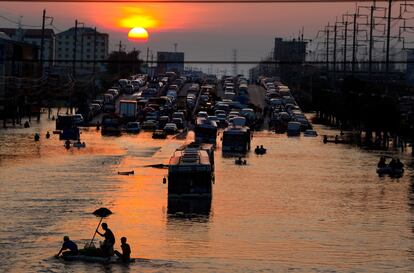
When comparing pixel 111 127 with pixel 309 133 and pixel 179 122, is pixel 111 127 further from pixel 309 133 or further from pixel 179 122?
pixel 309 133

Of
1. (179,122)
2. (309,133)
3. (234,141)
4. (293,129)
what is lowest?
(234,141)

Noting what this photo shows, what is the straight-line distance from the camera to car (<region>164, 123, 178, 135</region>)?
270 feet

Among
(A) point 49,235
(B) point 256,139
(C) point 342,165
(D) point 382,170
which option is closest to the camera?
(A) point 49,235

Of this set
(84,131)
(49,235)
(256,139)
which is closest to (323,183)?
(49,235)

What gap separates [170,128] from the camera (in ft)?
273

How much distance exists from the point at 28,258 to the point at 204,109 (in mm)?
69283

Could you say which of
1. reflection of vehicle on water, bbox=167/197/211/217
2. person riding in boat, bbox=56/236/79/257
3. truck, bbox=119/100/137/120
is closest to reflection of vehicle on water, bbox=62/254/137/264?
person riding in boat, bbox=56/236/79/257

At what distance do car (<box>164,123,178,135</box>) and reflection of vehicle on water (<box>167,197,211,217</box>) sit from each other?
1542 inches

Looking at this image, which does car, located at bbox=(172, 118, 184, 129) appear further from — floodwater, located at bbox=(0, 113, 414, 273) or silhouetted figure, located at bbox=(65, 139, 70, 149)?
floodwater, located at bbox=(0, 113, 414, 273)

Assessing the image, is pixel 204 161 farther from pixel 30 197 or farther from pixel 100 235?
pixel 100 235

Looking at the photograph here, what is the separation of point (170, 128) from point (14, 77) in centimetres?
2627

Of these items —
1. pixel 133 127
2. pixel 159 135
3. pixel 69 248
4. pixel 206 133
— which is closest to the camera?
pixel 69 248

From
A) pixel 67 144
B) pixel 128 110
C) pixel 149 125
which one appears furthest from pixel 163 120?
pixel 67 144

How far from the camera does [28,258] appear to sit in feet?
99.2
